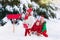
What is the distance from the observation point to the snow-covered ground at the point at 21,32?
1.24 m

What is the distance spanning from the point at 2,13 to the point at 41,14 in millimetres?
237

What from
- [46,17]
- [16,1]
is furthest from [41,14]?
[16,1]

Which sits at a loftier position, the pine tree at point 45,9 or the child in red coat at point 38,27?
the pine tree at point 45,9

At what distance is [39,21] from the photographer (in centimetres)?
127

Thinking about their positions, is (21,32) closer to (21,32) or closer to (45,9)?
(21,32)

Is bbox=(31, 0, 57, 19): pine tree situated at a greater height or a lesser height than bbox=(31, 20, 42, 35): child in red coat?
greater

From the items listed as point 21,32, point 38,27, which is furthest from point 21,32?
point 38,27

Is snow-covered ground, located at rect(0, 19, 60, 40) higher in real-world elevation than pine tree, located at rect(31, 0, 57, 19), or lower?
lower

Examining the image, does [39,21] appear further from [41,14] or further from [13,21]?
[13,21]

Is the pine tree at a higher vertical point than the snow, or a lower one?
higher

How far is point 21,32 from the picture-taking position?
1.26 meters

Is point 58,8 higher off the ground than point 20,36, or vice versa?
point 58,8

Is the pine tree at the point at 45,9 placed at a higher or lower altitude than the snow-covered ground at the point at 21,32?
higher

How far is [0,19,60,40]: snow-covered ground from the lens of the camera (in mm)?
1241
